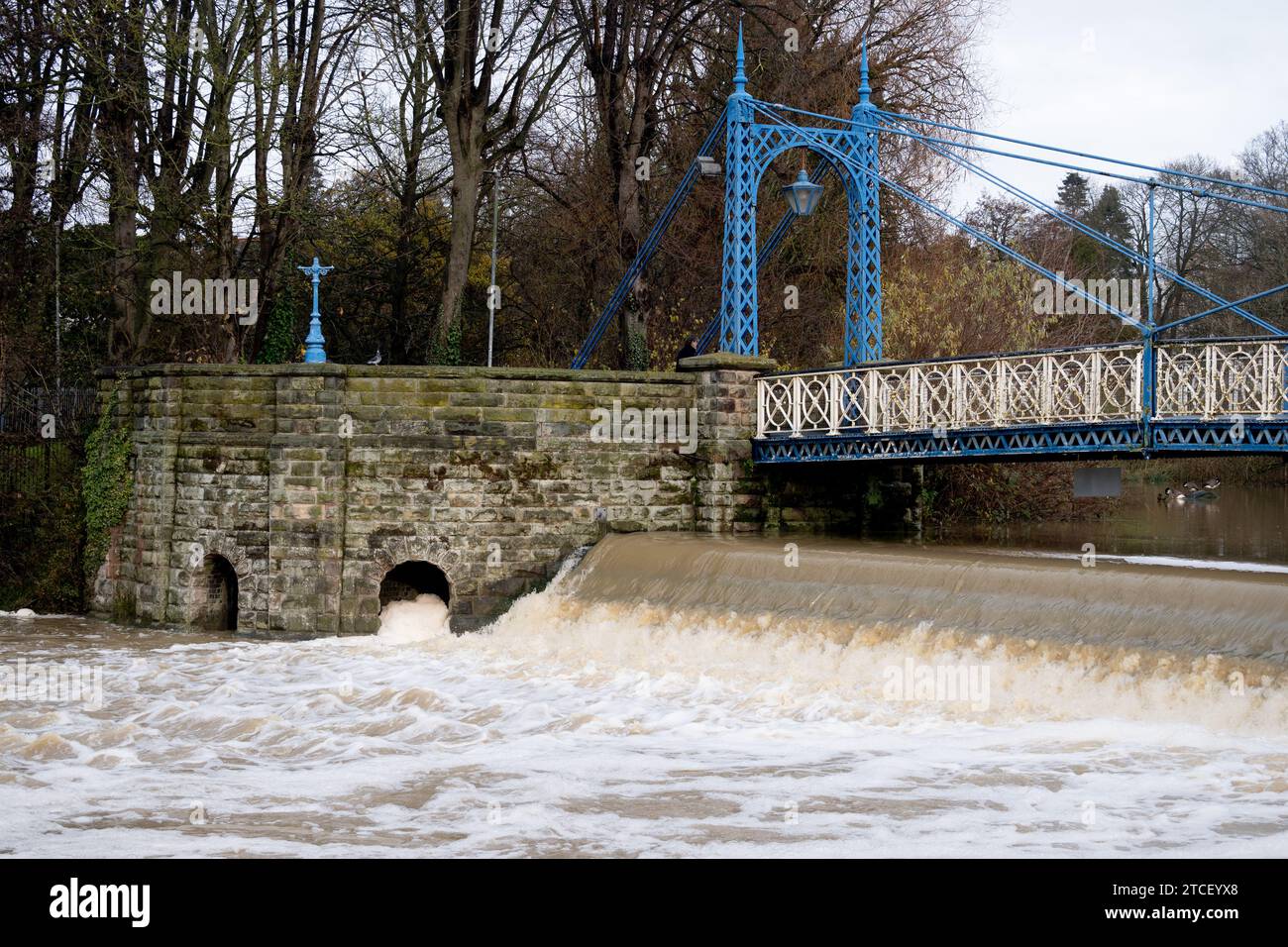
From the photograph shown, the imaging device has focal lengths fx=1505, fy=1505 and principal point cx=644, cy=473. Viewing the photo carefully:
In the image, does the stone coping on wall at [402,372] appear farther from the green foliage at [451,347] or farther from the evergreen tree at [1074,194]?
the evergreen tree at [1074,194]

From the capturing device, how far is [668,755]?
509 inches

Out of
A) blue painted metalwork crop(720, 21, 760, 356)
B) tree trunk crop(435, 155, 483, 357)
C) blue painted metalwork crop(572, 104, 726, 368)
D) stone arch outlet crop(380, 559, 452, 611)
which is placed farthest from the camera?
tree trunk crop(435, 155, 483, 357)

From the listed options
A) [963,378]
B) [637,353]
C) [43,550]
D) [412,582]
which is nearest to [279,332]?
[43,550]

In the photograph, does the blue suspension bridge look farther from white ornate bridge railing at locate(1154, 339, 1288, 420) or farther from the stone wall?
the stone wall

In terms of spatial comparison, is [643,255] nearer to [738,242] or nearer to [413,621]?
[738,242]

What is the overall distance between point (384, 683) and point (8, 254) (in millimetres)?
16647

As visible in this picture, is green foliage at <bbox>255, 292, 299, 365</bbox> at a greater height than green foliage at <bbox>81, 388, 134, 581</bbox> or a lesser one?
greater

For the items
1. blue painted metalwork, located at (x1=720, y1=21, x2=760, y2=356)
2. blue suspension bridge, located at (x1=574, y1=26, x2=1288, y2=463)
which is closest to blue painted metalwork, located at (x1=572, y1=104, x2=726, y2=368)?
blue suspension bridge, located at (x1=574, y1=26, x2=1288, y2=463)

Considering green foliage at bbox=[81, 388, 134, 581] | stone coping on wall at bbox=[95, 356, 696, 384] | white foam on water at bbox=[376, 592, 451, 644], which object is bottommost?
white foam on water at bbox=[376, 592, 451, 644]

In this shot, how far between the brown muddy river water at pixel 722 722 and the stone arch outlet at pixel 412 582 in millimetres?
2021

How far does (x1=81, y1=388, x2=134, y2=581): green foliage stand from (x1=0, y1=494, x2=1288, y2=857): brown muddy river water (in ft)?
9.76

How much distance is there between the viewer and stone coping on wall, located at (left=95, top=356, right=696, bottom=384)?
67.6 ft

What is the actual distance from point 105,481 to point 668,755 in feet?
41.9

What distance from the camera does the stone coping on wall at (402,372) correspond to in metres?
20.6
